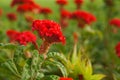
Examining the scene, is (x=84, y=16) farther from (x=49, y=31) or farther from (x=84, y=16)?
(x=49, y=31)

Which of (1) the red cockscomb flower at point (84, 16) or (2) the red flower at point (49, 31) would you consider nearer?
(2) the red flower at point (49, 31)

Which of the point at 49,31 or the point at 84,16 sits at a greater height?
the point at 84,16

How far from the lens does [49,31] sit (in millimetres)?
3359

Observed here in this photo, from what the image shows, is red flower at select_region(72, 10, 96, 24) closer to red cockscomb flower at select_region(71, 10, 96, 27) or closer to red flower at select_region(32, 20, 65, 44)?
red cockscomb flower at select_region(71, 10, 96, 27)

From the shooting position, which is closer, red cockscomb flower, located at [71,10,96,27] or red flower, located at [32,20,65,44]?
red flower, located at [32,20,65,44]

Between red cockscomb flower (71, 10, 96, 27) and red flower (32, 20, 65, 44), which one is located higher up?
red cockscomb flower (71, 10, 96, 27)

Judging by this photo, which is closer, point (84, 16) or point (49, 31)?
point (49, 31)

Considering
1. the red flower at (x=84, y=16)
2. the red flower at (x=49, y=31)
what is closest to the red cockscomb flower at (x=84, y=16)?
the red flower at (x=84, y=16)

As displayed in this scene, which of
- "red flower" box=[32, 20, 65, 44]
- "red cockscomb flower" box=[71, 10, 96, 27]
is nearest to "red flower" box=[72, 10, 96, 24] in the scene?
"red cockscomb flower" box=[71, 10, 96, 27]

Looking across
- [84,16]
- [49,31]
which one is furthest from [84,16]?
[49,31]

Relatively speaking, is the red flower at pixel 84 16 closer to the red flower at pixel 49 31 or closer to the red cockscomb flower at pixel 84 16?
the red cockscomb flower at pixel 84 16

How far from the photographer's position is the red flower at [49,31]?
3355 millimetres

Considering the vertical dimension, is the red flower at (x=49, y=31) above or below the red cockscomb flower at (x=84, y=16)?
below

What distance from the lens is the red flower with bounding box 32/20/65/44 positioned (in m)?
3.36
